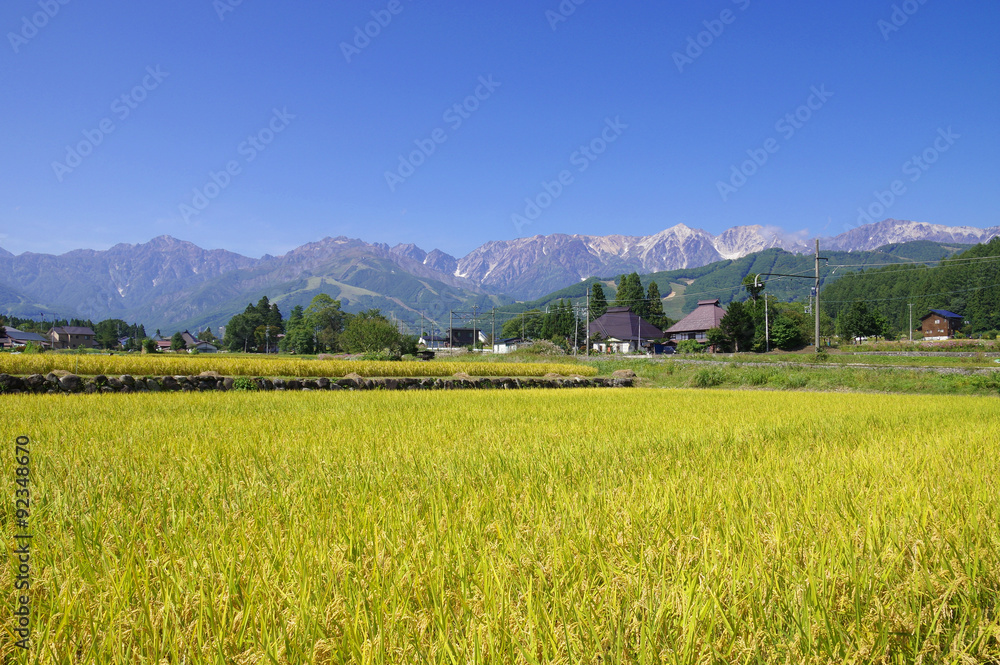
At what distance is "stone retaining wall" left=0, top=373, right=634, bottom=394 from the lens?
452 inches

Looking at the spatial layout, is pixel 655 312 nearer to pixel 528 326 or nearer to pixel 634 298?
pixel 634 298

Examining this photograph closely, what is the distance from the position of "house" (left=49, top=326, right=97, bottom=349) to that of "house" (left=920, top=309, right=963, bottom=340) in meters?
177

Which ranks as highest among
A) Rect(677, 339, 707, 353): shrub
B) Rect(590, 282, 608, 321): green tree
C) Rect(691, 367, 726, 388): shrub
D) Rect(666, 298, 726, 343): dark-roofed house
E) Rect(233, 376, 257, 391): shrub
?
Rect(590, 282, 608, 321): green tree

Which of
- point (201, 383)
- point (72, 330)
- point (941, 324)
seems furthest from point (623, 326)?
point (72, 330)

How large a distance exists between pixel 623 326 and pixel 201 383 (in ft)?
251

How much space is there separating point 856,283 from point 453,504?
182 meters

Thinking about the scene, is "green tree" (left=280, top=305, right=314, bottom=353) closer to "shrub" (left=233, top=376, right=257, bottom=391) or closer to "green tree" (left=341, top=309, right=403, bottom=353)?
"green tree" (left=341, top=309, right=403, bottom=353)

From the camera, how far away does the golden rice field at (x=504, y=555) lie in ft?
4.72

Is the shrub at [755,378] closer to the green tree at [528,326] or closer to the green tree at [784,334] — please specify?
the green tree at [784,334]

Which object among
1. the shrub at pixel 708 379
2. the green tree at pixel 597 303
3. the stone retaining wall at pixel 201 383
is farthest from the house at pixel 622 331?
the stone retaining wall at pixel 201 383

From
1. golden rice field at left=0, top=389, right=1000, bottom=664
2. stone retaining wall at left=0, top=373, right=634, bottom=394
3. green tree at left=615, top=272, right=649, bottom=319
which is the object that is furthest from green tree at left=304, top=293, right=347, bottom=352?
golden rice field at left=0, top=389, right=1000, bottom=664

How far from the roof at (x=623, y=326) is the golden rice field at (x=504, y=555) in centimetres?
7938

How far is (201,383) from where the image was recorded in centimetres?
1356

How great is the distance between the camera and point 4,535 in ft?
7.42
